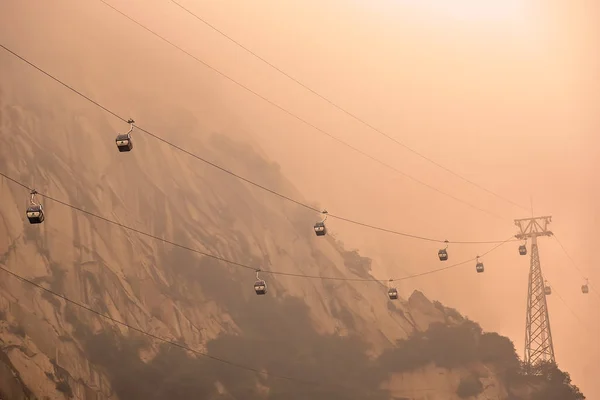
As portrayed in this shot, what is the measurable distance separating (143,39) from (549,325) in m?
19.5

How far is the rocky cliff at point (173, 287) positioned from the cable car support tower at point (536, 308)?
1680 millimetres

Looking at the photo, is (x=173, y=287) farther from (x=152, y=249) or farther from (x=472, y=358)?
(x=472, y=358)

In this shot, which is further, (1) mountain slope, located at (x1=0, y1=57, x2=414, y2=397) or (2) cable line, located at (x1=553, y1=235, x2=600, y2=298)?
(1) mountain slope, located at (x1=0, y1=57, x2=414, y2=397)

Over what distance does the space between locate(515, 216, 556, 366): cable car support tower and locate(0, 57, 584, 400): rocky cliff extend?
1.68 metres

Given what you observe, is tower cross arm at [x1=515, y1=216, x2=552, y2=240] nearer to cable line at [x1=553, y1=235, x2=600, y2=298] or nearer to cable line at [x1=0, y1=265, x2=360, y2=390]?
cable line at [x1=553, y1=235, x2=600, y2=298]

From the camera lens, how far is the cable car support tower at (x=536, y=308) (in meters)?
27.0

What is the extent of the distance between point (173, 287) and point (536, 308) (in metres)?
14.4

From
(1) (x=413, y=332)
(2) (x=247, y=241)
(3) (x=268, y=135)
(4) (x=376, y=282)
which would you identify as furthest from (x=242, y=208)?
(1) (x=413, y=332)

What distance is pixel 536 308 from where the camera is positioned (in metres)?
28.3

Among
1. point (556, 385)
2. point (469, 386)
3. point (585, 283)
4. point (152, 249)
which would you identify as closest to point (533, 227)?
point (585, 283)

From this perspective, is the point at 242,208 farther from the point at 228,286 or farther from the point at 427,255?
the point at 427,255

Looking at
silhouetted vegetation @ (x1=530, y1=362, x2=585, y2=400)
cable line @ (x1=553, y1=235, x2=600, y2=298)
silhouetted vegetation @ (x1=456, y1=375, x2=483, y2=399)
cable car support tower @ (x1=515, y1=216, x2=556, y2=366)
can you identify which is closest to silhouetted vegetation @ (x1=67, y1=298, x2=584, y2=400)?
silhouetted vegetation @ (x1=456, y1=375, x2=483, y2=399)

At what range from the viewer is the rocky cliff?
97.0ft

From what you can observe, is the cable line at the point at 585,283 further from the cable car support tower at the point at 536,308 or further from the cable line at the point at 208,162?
the cable line at the point at 208,162
